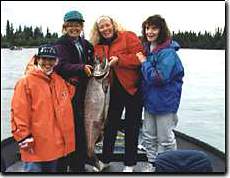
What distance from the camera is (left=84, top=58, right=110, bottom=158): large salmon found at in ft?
9.12

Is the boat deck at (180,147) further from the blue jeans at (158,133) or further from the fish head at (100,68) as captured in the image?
the fish head at (100,68)

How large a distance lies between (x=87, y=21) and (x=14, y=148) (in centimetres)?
78

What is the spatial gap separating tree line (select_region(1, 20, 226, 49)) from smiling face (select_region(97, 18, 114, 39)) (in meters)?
0.25

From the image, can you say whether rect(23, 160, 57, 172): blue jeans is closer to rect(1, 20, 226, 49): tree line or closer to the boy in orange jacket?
the boy in orange jacket

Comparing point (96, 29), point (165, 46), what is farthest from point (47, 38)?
point (165, 46)

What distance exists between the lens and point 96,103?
2809mm

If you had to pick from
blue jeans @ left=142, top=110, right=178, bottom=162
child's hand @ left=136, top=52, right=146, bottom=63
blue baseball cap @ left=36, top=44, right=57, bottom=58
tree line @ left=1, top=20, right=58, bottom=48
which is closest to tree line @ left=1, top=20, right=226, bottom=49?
tree line @ left=1, top=20, right=58, bottom=48

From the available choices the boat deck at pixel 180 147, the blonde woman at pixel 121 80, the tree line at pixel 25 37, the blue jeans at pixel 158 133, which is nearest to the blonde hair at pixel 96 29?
the blonde woman at pixel 121 80

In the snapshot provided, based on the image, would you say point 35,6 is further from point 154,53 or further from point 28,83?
point 154,53

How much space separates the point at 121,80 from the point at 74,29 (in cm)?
37

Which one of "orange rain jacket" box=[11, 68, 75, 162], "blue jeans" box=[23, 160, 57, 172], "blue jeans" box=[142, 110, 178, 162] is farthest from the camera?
"blue jeans" box=[142, 110, 178, 162]

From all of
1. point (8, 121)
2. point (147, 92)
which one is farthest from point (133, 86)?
point (8, 121)

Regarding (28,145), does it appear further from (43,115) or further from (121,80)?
(121,80)

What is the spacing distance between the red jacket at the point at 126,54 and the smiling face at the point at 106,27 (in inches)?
1.8
